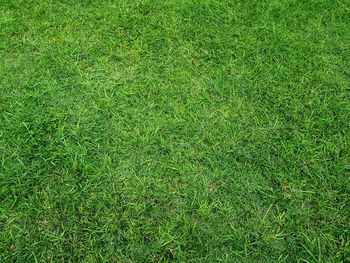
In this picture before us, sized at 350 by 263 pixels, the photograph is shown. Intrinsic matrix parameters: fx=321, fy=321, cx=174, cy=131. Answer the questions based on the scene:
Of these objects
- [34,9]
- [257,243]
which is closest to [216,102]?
[257,243]

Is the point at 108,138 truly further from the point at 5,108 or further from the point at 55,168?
the point at 5,108

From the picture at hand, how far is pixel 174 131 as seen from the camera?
242 cm

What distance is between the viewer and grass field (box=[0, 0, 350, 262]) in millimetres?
1966

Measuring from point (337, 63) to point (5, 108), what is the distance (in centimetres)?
284

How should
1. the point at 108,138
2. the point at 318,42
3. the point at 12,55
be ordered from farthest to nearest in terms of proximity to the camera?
1. the point at 318,42
2. the point at 12,55
3. the point at 108,138

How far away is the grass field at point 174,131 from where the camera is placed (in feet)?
6.45

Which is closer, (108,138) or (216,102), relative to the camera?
(108,138)

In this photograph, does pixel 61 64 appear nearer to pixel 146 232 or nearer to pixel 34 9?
pixel 34 9

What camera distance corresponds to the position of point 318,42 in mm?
3064

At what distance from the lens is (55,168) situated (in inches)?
86.5

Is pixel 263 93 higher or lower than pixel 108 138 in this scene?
higher

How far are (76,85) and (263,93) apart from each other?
5.10 feet

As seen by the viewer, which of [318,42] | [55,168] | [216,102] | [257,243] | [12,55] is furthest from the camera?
[318,42]

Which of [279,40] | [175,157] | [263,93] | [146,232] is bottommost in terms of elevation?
[146,232]
